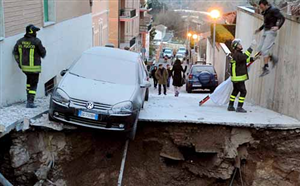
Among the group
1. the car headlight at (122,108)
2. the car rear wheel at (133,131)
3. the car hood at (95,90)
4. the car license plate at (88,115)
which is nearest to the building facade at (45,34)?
the car hood at (95,90)

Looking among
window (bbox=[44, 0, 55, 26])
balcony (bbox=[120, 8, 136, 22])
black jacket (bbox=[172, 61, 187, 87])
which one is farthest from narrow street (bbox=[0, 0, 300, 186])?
balcony (bbox=[120, 8, 136, 22])

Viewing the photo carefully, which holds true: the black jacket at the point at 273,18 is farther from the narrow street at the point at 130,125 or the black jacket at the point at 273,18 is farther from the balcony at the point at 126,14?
the balcony at the point at 126,14

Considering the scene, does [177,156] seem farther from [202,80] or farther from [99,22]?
[99,22]

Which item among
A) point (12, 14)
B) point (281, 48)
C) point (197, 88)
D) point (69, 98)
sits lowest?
point (197, 88)

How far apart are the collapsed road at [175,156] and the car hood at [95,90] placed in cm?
76

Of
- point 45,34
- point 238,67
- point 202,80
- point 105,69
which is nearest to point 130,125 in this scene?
point 105,69

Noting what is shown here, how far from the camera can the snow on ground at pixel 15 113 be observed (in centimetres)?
783

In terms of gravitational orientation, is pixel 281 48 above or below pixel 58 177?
above

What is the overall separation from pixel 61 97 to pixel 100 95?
76 cm

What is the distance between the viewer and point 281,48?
34.8ft

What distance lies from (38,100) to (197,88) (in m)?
11.2

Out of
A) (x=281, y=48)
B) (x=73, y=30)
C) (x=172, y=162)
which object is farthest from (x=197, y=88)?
(x=172, y=162)

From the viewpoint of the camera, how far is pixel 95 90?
872 cm

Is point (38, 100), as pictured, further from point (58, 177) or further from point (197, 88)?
point (197, 88)
